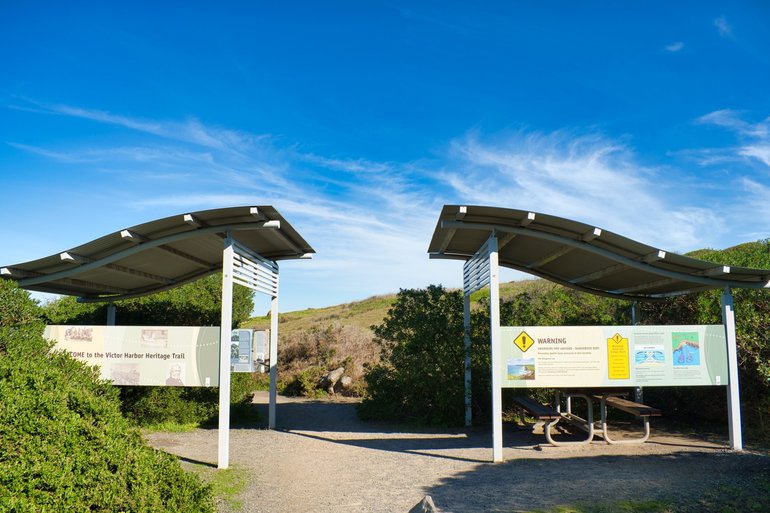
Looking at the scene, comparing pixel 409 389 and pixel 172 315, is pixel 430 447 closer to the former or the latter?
pixel 409 389

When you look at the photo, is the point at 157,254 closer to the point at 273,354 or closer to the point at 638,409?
the point at 273,354

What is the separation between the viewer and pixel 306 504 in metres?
6.16

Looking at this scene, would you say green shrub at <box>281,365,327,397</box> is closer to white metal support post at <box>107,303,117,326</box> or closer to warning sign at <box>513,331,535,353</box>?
white metal support post at <box>107,303,117,326</box>

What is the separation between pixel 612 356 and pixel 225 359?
610 centimetres

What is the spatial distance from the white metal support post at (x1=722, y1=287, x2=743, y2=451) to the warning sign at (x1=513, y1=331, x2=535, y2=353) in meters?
3.42

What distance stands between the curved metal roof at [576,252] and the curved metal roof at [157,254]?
2.94 m

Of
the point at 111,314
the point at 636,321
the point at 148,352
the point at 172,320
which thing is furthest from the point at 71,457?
the point at 636,321

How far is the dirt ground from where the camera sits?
20.3 feet

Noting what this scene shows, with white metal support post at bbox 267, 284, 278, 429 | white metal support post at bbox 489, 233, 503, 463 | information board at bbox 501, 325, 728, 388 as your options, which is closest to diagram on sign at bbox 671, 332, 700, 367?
information board at bbox 501, 325, 728, 388

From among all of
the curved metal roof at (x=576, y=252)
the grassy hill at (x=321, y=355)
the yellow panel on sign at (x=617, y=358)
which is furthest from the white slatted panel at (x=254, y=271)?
the grassy hill at (x=321, y=355)

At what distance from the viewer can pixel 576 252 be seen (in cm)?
927

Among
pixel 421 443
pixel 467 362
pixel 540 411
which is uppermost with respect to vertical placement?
pixel 467 362

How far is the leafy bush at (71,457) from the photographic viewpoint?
149 inches

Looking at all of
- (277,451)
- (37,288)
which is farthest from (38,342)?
(277,451)
